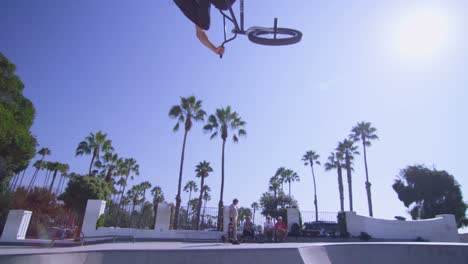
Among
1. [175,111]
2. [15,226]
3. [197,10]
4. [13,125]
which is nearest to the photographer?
[197,10]

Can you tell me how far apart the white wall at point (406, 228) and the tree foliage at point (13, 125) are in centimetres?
2669

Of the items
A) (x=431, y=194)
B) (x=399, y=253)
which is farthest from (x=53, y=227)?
(x=431, y=194)

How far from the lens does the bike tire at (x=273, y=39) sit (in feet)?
13.0

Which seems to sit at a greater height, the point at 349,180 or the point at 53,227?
the point at 349,180

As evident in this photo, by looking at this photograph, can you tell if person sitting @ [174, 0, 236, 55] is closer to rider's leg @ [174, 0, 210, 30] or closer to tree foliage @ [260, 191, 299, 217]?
rider's leg @ [174, 0, 210, 30]

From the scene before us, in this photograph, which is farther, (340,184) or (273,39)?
(340,184)

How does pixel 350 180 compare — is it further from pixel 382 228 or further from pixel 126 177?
pixel 126 177

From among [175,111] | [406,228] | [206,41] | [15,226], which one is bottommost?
[15,226]

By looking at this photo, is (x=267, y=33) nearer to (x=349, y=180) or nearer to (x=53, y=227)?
(x=53, y=227)

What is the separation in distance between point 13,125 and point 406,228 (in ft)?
102

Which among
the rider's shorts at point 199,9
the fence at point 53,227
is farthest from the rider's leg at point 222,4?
the fence at point 53,227

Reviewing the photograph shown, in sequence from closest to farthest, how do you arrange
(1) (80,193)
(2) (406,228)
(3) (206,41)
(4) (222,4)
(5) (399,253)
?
(4) (222,4) → (3) (206,41) → (5) (399,253) → (2) (406,228) → (1) (80,193)

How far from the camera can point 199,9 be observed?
3260 millimetres

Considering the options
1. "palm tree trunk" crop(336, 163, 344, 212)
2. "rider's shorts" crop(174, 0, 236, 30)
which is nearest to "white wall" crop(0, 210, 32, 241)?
"rider's shorts" crop(174, 0, 236, 30)
